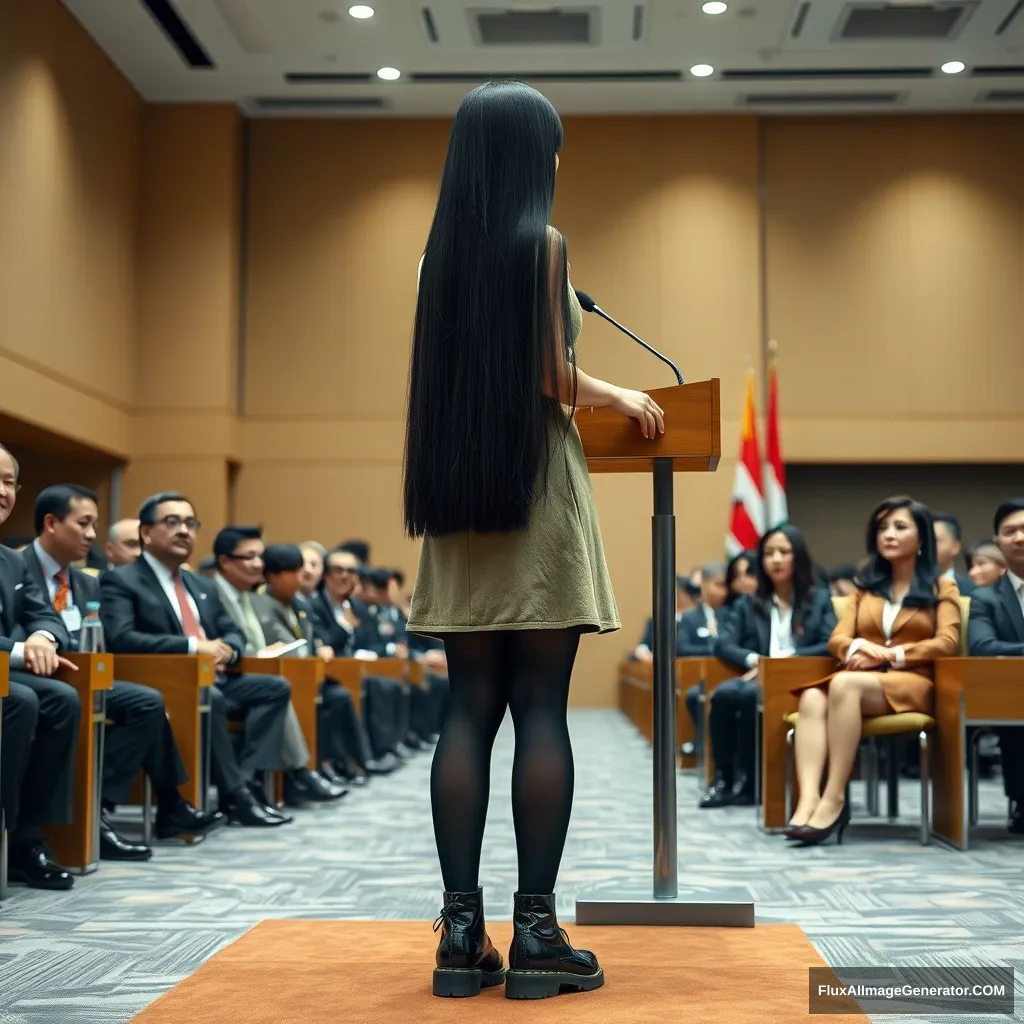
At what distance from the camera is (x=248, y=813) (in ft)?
17.1

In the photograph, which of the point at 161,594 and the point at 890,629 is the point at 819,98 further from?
the point at 161,594

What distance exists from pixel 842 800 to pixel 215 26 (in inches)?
387

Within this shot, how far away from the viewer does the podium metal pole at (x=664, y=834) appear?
9.51 feet

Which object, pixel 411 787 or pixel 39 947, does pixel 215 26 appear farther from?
pixel 39 947

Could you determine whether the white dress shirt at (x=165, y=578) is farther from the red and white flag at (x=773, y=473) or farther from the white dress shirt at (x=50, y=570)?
the red and white flag at (x=773, y=473)

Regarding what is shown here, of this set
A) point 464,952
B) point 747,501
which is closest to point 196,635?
point 464,952

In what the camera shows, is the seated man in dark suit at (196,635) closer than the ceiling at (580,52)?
Yes

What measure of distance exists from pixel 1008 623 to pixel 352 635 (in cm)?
436

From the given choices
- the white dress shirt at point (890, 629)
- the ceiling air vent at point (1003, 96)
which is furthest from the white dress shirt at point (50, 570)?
the ceiling air vent at point (1003, 96)

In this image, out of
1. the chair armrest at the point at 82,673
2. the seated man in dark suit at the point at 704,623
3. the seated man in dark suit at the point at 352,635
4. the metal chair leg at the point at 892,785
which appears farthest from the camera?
the seated man in dark suit at the point at 704,623

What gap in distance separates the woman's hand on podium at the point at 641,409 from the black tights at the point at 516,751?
18.2 inches

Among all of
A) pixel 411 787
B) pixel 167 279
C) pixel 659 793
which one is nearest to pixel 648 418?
pixel 659 793

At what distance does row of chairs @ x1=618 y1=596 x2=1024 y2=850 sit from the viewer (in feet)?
14.4

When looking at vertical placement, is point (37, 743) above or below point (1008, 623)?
below
